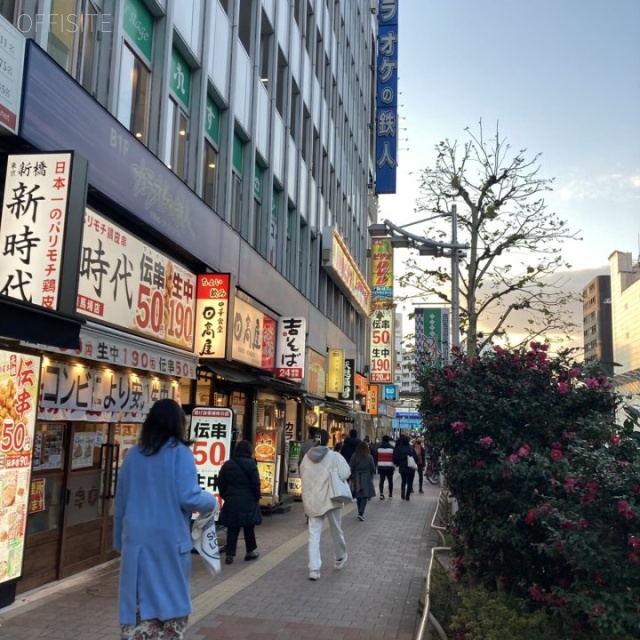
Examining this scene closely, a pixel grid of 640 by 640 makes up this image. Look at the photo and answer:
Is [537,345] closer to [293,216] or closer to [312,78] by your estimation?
[293,216]

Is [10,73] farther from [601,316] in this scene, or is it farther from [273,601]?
[601,316]

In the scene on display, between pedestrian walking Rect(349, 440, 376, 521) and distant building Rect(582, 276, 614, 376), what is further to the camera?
distant building Rect(582, 276, 614, 376)

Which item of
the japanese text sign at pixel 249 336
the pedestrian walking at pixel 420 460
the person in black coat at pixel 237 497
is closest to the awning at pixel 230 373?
the japanese text sign at pixel 249 336

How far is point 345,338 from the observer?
95.3ft

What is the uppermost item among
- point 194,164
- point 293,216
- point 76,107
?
point 293,216

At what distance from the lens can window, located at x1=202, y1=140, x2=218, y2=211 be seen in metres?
13.0

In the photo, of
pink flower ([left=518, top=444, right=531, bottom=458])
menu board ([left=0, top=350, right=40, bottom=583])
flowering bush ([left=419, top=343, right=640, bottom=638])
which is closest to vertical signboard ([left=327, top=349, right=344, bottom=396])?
flowering bush ([left=419, top=343, right=640, bottom=638])

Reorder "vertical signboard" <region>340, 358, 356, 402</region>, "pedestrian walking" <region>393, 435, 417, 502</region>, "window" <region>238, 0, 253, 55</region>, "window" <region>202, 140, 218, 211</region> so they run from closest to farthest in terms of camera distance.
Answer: "window" <region>202, 140, 218, 211</region> < "window" <region>238, 0, 253, 55</region> < "pedestrian walking" <region>393, 435, 417, 502</region> < "vertical signboard" <region>340, 358, 356, 402</region>

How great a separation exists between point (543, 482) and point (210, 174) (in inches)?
389

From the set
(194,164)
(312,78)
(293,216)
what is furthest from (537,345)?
(312,78)

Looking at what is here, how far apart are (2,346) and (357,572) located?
524 centimetres

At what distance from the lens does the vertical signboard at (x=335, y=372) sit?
2469cm

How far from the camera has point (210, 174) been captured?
13.2 meters

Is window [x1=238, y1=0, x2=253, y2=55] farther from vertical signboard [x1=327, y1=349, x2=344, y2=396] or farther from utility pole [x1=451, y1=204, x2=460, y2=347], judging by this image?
vertical signboard [x1=327, y1=349, x2=344, y2=396]
